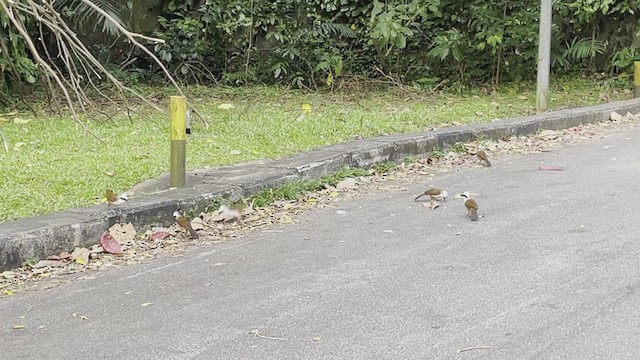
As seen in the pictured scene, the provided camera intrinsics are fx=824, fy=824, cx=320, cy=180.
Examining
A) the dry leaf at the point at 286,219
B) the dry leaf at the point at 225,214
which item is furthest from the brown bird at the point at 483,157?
the dry leaf at the point at 225,214

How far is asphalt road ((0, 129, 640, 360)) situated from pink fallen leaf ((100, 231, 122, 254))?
0.28 m

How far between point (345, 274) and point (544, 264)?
39.4 inches

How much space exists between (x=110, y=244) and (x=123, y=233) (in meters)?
0.14

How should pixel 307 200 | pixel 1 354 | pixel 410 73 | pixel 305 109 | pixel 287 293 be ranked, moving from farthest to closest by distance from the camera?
pixel 410 73 → pixel 305 109 → pixel 307 200 → pixel 287 293 → pixel 1 354

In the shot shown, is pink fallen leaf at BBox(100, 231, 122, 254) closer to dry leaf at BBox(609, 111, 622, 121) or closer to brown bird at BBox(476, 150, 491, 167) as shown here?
brown bird at BBox(476, 150, 491, 167)

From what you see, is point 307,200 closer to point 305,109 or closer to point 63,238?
point 63,238

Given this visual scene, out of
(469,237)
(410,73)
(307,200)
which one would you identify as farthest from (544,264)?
(410,73)

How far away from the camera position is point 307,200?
232 inches

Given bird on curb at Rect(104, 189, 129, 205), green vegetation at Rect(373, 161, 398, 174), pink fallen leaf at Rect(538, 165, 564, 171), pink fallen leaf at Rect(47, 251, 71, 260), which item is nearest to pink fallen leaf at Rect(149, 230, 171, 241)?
bird on curb at Rect(104, 189, 129, 205)

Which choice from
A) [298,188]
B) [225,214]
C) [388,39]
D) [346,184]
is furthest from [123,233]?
[388,39]

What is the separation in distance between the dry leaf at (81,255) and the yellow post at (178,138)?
1080 millimetres

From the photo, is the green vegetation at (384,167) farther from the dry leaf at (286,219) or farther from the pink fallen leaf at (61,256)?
the pink fallen leaf at (61,256)

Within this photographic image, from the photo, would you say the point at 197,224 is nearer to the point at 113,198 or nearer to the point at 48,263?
the point at 113,198

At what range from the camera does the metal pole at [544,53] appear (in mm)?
9273
